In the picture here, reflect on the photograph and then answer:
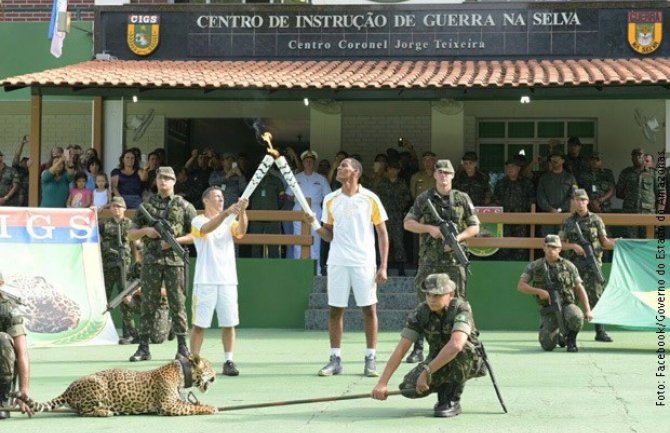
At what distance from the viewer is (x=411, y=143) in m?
21.9

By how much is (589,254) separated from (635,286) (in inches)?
30.6

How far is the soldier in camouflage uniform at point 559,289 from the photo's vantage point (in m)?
13.8

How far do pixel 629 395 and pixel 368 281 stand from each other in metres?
2.53

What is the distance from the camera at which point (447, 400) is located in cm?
928

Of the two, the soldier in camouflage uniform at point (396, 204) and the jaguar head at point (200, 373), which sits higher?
the soldier in camouflage uniform at point (396, 204)

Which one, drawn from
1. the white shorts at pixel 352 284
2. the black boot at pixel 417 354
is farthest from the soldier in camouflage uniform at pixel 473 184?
the white shorts at pixel 352 284

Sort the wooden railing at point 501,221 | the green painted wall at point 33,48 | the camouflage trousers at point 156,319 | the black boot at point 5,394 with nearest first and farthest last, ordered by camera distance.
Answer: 1. the black boot at point 5,394
2. the camouflage trousers at point 156,319
3. the wooden railing at point 501,221
4. the green painted wall at point 33,48

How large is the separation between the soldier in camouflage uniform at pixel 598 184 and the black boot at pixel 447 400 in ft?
30.5

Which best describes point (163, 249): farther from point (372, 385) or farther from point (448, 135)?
point (448, 135)

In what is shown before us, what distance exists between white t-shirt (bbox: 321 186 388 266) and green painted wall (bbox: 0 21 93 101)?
36.9 feet

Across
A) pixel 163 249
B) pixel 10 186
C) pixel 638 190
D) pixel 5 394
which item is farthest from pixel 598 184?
pixel 5 394

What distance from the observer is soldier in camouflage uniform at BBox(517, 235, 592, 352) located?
13.8m

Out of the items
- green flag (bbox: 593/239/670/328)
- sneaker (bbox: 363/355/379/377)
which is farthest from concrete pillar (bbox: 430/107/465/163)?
sneaker (bbox: 363/355/379/377)

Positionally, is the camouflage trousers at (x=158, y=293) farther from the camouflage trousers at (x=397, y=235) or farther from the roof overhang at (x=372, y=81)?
the roof overhang at (x=372, y=81)
